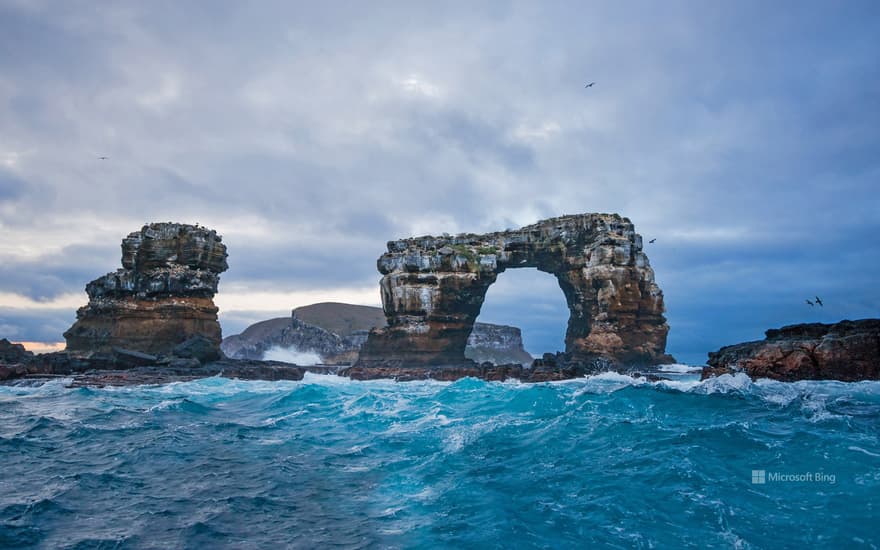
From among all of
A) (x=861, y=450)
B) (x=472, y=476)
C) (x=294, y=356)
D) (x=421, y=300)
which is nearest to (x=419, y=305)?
(x=421, y=300)

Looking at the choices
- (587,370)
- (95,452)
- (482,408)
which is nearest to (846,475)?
(482,408)

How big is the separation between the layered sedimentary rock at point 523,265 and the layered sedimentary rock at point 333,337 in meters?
32.1

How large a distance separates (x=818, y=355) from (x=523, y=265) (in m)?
32.9

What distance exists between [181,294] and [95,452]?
33.4 metres

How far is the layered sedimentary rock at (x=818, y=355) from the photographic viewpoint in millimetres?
17875

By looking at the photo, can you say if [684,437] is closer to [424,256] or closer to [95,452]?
[95,452]

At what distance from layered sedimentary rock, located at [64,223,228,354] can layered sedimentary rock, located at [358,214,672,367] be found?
1419 cm

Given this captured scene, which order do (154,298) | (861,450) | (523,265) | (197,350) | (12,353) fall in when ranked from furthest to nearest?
(523,265) → (154,298) → (197,350) → (12,353) → (861,450)

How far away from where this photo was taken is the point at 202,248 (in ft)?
144

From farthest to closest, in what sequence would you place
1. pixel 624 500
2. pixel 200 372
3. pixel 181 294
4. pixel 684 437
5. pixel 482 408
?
pixel 181 294 < pixel 200 372 < pixel 482 408 < pixel 684 437 < pixel 624 500

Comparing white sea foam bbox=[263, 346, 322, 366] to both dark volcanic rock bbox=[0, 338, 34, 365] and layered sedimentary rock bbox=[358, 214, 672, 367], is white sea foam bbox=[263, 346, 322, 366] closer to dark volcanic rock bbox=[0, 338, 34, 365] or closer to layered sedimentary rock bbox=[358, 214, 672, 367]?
layered sedimentary rock bbox=[358, 214, 672, 367]

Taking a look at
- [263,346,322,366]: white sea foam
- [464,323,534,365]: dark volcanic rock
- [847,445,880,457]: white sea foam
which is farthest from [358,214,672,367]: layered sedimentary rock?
[464,323,534,365]: dark volcanic rock

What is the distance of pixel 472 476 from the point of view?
955 centimetres

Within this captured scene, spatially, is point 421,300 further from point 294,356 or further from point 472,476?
point 294,356
